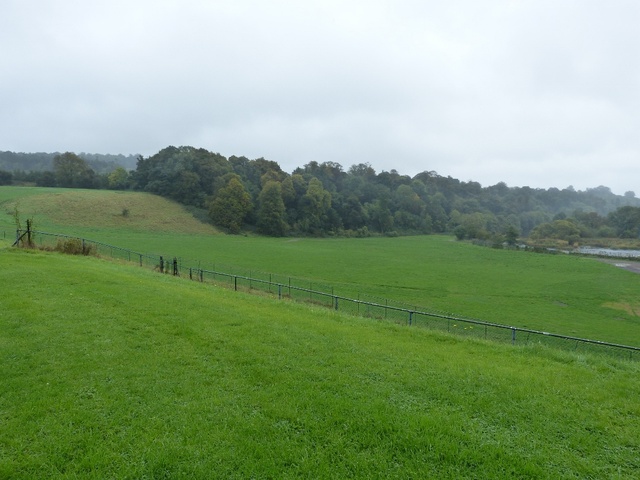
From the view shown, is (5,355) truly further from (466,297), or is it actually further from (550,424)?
(466,297)

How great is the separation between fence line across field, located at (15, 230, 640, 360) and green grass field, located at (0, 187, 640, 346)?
284 centimetres

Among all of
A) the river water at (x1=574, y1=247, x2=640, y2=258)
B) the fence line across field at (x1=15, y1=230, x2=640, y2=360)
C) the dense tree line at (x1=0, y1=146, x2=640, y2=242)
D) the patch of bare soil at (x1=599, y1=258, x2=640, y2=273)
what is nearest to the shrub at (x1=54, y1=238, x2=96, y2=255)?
the fence line across field at (x1=15, y1=230, x2=640, y2=360)

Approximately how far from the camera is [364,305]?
92.8ft

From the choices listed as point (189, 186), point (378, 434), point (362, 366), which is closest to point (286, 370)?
point (362, 366)

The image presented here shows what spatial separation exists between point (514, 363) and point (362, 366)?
3.72m

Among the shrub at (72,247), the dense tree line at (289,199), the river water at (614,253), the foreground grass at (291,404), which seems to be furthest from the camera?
the dense tree line at (289,199)

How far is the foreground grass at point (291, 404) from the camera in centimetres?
514

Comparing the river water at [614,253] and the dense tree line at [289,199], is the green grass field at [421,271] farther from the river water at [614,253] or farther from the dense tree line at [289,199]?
the river water at [614,253]

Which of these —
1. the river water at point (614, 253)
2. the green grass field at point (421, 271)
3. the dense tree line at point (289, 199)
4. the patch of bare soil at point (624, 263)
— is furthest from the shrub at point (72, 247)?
the river water at point (614, 253)

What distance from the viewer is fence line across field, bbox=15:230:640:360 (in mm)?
15436

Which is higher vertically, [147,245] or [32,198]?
→ [32,198]

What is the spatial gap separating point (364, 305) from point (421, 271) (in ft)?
78.8

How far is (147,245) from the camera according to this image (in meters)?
54.8

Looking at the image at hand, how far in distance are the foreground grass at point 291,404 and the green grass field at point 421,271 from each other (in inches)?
849
